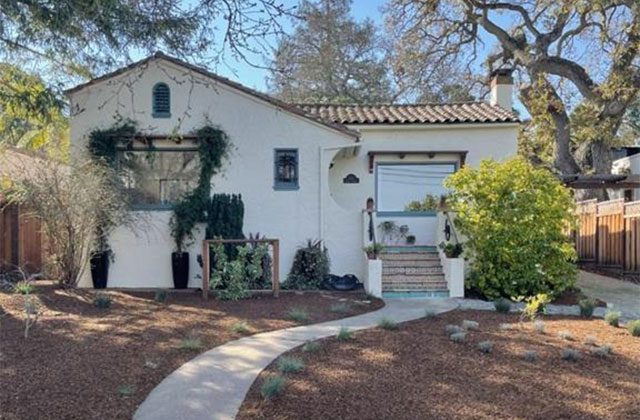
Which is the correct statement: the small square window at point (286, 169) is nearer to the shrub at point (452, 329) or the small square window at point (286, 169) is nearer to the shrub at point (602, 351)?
the shrub at point (452, 329)

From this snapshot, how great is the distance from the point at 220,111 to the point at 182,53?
5.48 m

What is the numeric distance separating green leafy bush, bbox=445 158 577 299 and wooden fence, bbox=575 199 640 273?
346 centimetres

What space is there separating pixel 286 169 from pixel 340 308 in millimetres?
4192

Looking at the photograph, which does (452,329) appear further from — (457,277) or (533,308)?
(457,277)

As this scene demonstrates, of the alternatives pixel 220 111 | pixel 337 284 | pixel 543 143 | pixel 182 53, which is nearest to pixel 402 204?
pixel 337 284

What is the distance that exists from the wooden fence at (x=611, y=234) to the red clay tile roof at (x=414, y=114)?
143 inches

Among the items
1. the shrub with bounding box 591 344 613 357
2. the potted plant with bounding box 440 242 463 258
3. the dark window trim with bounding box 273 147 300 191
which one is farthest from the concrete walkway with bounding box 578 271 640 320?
the dark window trim with bounding box 273 147 300 191

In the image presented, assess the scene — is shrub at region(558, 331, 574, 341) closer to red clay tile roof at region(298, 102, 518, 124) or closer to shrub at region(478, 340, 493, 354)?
shrub at region(478, 340, 493, 354)

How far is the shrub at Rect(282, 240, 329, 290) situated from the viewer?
11.9 metres

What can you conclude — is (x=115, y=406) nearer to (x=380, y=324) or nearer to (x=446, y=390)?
(x=446, y=390)

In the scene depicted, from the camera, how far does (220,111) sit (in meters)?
12.3

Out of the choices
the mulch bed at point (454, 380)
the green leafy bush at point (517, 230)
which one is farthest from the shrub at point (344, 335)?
the green leafy bush at point (517, 230)

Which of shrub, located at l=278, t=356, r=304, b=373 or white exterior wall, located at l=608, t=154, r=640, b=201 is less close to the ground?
white exterior wall, located at l=608, t=154, r=640, b=201

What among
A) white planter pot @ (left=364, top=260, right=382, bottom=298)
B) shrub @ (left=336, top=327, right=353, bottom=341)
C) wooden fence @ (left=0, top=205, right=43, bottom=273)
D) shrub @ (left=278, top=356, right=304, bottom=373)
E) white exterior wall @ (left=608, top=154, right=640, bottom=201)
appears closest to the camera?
shrub @ (left=278, top=356, right=304, bottom=373)
